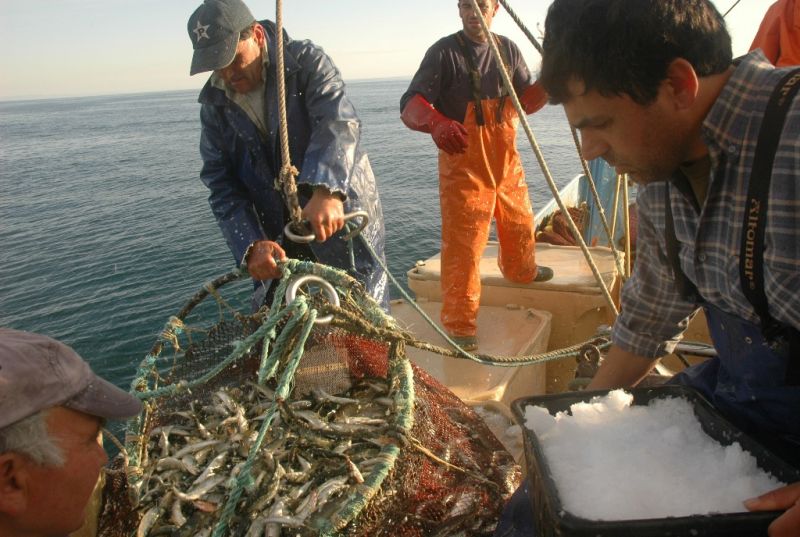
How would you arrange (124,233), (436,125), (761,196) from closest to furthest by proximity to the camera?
(761,196), (436,125), (124,233)

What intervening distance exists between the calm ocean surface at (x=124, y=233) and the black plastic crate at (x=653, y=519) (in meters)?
8.09

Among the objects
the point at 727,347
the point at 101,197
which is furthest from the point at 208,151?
the point at 101,197

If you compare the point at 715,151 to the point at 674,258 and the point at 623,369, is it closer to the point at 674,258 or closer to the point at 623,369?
the point at 674,258

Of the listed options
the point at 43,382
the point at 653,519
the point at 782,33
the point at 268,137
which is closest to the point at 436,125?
the point at 268,137

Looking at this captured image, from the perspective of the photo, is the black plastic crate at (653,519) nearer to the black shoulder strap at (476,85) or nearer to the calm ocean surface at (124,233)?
the black shoulder strap at (476,85)

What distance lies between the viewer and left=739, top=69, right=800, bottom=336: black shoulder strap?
56.1 inches

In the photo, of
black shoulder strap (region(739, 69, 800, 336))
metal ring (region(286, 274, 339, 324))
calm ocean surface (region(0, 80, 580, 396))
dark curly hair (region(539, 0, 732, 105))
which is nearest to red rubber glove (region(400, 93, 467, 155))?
metal ring (region(286, 274, 339, 324))

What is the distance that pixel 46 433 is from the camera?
1.54m

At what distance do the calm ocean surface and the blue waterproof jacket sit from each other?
19.9 feet

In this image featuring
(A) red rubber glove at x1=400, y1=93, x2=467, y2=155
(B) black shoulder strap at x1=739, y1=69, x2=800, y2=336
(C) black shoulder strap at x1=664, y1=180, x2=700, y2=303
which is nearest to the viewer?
(B) black shoulder strap at x1=739, y1=69, x2=800, y2=336

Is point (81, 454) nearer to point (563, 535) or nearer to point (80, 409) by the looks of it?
point (80, 409)

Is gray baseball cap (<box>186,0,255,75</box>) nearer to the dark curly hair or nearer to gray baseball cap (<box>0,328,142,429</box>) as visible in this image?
gray baseball cap (<box>0,328,142,429</box>)

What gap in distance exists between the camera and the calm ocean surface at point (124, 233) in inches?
409

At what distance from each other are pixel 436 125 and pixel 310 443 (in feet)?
8.12
